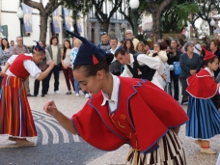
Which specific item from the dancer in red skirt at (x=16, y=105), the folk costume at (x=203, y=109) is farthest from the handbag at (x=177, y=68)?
the dancer in red skirt at (x=16, y=105)

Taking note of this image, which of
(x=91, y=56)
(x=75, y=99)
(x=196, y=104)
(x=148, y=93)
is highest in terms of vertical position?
(x=91, y=56)

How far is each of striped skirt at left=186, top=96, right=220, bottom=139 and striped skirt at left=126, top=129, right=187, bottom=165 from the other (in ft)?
10.1

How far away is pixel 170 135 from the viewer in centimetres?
270

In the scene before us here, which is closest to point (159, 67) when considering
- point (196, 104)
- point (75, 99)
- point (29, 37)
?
point (196, 104)

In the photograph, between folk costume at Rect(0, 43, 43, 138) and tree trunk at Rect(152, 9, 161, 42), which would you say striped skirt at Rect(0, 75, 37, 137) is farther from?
tree trunk at Rect(152, 9, 161, 42)

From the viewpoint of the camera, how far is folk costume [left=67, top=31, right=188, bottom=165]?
2555mm

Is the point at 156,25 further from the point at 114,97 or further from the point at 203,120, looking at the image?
the point at 114,97

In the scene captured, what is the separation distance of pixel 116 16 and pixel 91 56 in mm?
50670

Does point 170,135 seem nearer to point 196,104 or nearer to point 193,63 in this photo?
point 196,104

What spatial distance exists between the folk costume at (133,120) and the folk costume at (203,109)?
3021mm

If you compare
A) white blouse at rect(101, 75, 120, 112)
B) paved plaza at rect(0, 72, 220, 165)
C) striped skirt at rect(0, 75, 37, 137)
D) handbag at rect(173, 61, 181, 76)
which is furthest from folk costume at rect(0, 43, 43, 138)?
handbag at rect(173, 61, 181, 76)

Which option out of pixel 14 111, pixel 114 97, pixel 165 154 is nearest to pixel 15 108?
pixel 14 111

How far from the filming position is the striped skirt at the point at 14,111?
625 cm

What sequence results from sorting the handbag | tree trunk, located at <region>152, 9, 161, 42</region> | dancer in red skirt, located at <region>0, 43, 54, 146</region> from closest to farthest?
1. dancer in red skirt, located at <region>0, 43, 54, 146</region>
2. the handbag
3. tree trunk, located at <region>152, 9, 161, 42</region>
